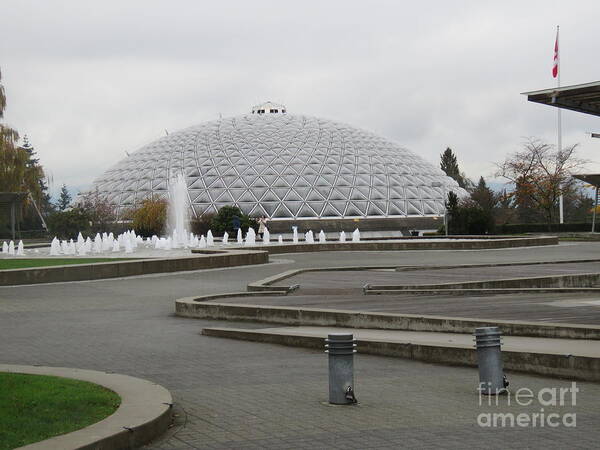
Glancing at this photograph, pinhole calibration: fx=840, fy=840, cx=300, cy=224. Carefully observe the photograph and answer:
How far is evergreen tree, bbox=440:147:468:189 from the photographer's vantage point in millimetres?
107738

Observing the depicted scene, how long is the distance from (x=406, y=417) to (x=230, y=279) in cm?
1669

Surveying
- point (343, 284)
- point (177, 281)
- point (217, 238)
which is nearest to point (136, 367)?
point (343, 284)

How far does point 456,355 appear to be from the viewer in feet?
32.2

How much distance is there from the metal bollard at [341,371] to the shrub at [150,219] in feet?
179

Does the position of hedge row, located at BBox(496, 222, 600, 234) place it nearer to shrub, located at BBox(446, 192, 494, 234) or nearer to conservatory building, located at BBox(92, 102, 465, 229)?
shrub, located at BBox(446, 192, 494, 234)

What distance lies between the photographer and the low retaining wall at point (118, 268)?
22.2m

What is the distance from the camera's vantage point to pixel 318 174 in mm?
69812

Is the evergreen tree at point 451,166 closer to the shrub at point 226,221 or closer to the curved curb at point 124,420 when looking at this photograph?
the shrub at point 226,221

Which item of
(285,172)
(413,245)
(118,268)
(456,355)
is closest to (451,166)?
(285,172)

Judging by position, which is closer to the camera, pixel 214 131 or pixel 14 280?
pixel 14 280

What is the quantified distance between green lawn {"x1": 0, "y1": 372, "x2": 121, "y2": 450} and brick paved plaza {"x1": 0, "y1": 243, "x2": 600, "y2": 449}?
65 centimetres

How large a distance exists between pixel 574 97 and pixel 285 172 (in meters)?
58.4

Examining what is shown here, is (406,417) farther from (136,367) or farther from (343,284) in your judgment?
(343,284)

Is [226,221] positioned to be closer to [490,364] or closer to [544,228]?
[544,228]
